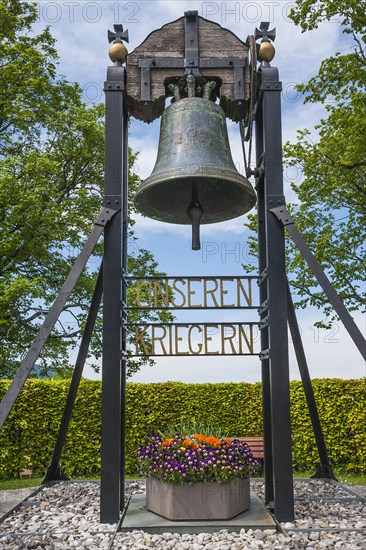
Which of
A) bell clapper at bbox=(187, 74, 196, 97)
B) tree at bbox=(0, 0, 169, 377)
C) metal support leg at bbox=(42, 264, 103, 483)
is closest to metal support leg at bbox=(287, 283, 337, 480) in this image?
metal support leg at bbox=(42, 264, 103, 483)

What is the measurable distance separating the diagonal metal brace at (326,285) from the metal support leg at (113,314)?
1.34 metres

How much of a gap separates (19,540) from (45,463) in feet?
20.2

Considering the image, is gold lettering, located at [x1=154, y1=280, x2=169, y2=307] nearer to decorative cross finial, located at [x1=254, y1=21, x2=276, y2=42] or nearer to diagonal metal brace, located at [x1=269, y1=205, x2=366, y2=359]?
diagonal metal brace, located at [x1=269, y1=205, x2=366, y2=359]

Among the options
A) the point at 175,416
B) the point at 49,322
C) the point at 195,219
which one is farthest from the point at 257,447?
the point at 49,322

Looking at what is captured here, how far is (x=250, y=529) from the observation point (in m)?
4.18

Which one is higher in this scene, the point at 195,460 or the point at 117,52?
the point at 117,52

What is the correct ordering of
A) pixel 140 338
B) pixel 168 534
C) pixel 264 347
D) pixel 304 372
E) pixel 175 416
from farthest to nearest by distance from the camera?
pixel 175 416
pixel 304 372
pixel 264 347
pixel 140 338
pixel 168 534

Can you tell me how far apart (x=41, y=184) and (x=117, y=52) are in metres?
7.83

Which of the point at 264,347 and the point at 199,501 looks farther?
the point at 264,347

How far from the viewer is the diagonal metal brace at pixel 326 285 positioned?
14.0 ft

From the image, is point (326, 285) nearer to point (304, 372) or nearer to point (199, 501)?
point (304, 372)

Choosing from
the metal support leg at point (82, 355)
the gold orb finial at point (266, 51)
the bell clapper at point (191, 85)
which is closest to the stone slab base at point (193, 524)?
the metal support leg at point (82, 355)

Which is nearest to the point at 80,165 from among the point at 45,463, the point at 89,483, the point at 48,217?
the point at 48,217

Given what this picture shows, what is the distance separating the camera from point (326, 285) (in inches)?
174
